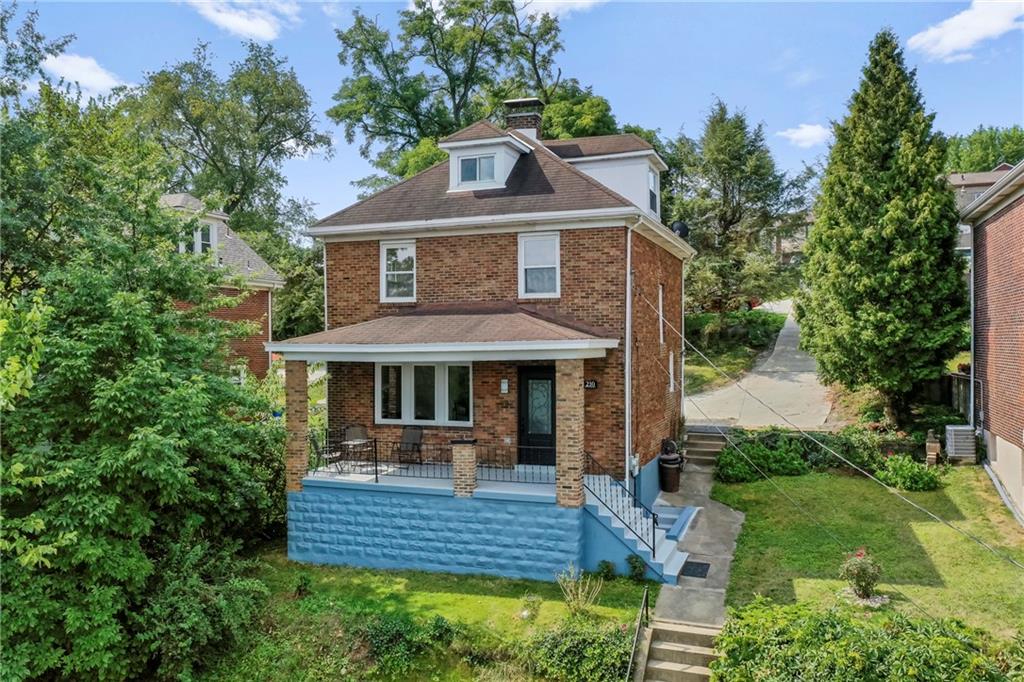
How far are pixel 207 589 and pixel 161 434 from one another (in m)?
2.62

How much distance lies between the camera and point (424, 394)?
15227mm

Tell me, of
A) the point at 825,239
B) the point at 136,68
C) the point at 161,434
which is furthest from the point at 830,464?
the point at 136,68

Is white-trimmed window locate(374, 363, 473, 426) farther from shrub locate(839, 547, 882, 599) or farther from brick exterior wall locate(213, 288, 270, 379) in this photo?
brick exterior wall locate(213, 288, 270, 379)

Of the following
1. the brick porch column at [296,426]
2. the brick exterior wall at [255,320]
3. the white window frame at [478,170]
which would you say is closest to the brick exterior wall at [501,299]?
the white window frame at [478,170]

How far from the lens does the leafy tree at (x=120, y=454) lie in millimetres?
9234

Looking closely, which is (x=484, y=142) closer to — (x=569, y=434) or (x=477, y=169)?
(x=477, y=169)

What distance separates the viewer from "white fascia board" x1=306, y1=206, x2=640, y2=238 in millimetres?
13711

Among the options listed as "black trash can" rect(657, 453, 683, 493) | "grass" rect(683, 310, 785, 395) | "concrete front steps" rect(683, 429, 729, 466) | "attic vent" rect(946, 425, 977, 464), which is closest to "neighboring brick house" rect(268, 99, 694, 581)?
"black trash can" rect(657, 453, 683, 493)

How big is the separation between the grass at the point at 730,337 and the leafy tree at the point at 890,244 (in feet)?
35.4

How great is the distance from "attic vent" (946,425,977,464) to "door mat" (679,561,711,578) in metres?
9.09

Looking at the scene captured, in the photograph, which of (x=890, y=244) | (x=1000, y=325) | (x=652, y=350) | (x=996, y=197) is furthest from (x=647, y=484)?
(x=996, y=197)

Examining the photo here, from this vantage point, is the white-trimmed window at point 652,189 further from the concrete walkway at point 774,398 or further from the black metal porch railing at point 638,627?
the black metal porch railing at point 638,627

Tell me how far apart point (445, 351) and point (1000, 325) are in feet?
42.7

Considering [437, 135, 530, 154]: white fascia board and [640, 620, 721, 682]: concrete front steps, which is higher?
[437, 135, 530, 154]: white fascia board
